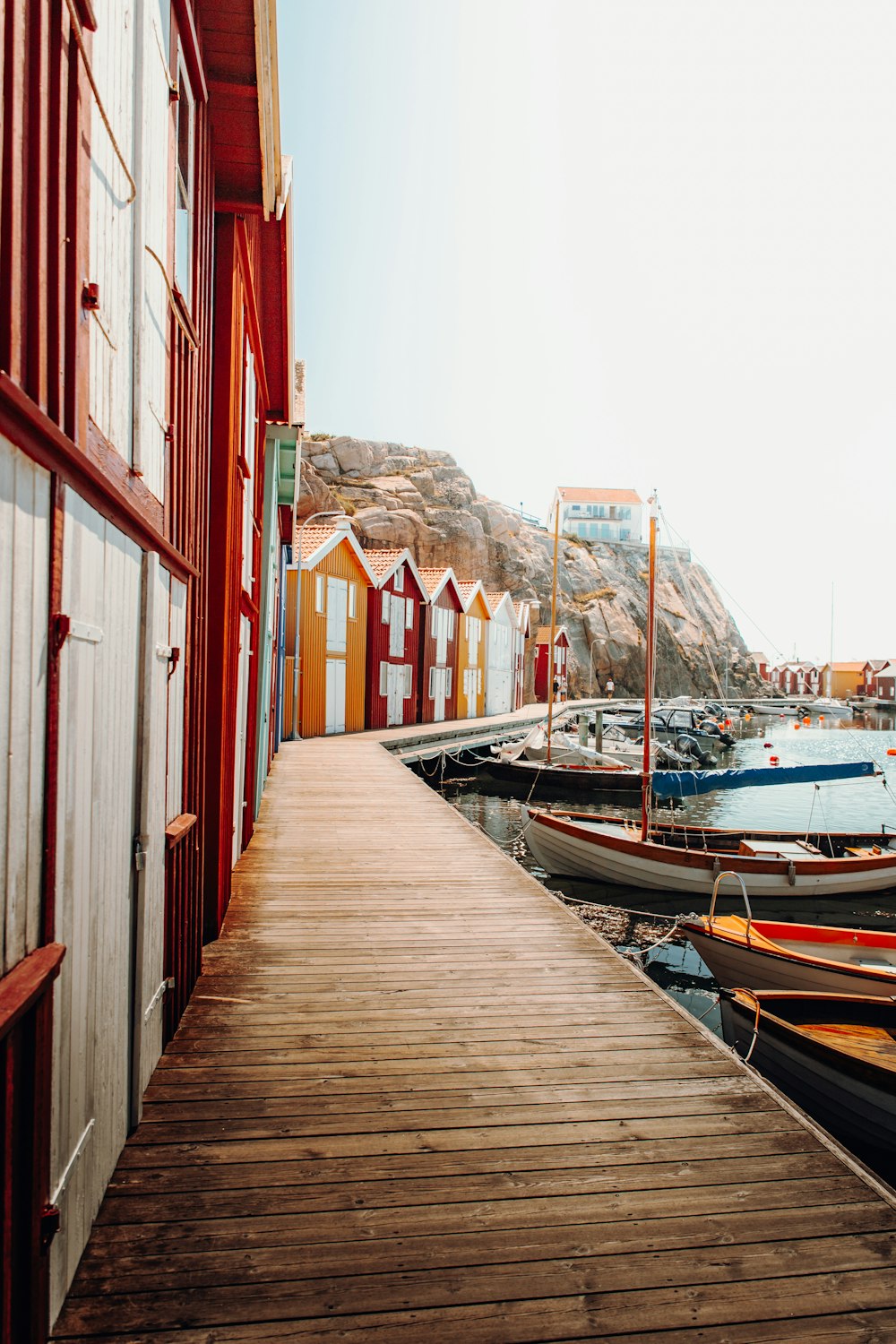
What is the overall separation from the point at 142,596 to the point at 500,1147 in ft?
9.15

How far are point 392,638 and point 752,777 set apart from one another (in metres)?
16.3

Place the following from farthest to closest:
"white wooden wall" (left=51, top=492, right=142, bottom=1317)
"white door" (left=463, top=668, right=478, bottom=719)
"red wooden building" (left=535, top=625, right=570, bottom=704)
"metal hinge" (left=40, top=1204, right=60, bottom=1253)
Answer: "red wooden building" (left=535, top=625, right=570, bottom=704) < "white door" (left=463, top=668, right=478, bottom=719) < "white wooden wall" (left=51, top=492, right=142, bottom=1317) < "metal hinge" (left=40, top=1204, right=60, bottom=1253)

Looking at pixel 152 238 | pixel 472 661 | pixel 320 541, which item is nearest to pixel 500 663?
pixel 472 661

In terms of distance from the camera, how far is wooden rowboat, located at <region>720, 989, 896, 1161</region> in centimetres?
632

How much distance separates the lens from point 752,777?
622 inches

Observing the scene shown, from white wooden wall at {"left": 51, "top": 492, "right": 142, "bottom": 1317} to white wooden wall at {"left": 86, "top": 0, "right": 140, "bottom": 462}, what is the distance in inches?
19.4

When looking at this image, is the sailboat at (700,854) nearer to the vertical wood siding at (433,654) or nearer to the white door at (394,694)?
the white door at (394,694)

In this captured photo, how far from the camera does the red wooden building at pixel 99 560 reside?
6.70 feet

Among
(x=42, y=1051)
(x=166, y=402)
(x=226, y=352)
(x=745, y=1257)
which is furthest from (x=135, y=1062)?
(x=226, y=352)

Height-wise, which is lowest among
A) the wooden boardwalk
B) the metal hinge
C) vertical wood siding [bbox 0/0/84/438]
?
the wooden boardwalk

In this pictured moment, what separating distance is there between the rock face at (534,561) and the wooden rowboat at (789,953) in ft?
142

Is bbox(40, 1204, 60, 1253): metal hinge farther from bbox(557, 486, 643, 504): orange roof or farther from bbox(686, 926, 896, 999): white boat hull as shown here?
bbox(557, 486, 643, 504): orange roof

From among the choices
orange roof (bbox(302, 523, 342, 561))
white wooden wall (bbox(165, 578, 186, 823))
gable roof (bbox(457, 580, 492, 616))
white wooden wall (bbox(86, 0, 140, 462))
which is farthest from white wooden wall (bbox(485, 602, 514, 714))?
white wooden wall (bbox(86, 0, 140, 462))

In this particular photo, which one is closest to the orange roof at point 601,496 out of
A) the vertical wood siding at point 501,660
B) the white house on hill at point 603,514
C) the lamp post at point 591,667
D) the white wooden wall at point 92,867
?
the white house on hill at point 603,514
